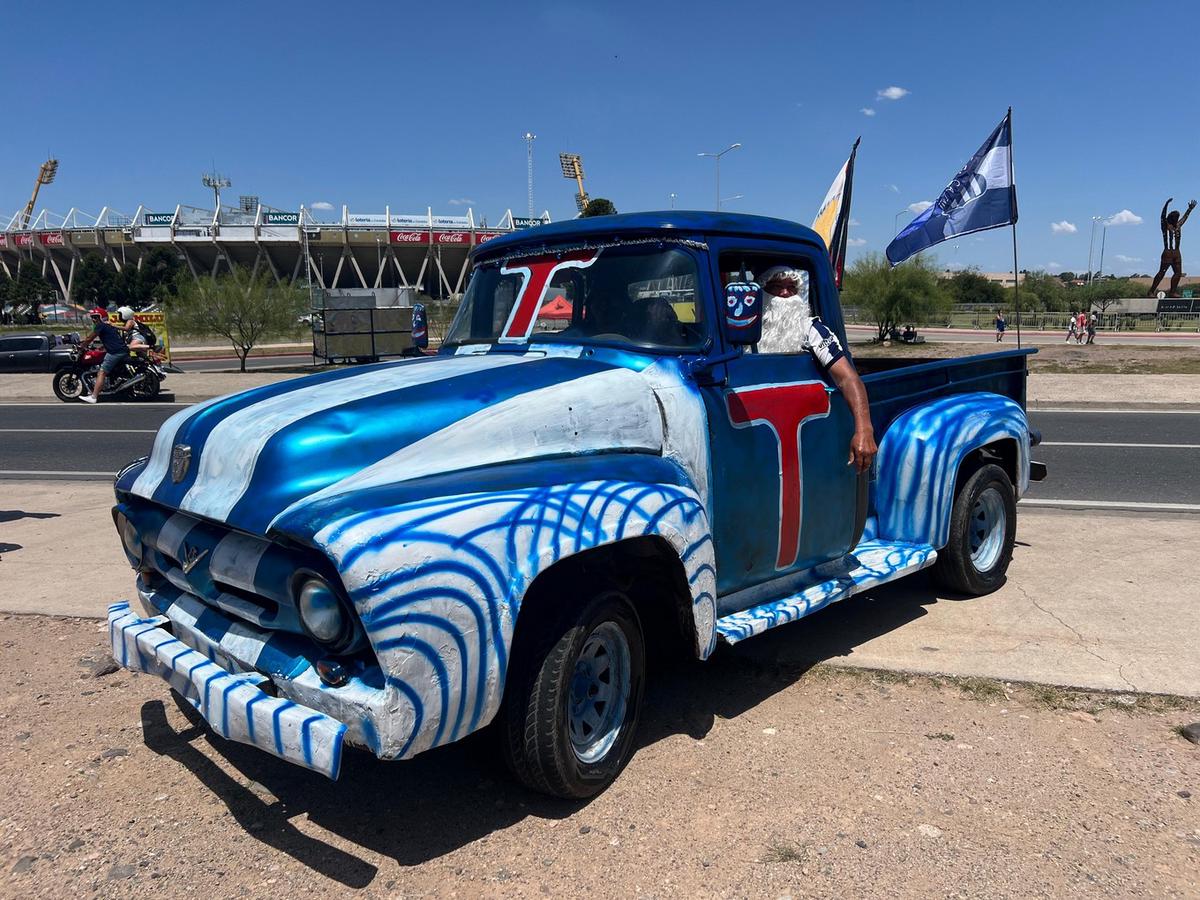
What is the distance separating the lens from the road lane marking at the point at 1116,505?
7.22m

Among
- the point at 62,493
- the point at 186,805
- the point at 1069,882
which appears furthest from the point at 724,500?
the point at 62,493

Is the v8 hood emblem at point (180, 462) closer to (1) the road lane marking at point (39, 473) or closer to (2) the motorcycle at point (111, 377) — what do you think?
(1) the road lane marking at point (39, 473)

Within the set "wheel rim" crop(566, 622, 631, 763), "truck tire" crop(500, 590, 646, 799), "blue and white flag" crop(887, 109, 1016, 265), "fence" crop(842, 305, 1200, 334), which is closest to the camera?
"truck tire" crop(500, 590, 646, 799)

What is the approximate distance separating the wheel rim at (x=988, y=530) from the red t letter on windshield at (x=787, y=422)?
1797 millimetres

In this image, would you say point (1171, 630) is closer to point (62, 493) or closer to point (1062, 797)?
point (1062, 797)

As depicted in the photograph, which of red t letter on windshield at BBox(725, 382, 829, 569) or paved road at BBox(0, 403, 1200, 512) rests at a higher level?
red t letter on windshield at BBox(725, 382, 829, 569)

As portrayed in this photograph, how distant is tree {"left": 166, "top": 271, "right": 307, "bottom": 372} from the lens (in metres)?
24.1

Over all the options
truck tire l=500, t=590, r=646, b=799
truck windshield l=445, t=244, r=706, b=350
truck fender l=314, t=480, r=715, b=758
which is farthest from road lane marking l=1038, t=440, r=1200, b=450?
truck fender l=314, t=480, r=715, b=758

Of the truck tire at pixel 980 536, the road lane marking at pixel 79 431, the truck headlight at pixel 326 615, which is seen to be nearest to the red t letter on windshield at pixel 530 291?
the truck headlight at pixel 326 615

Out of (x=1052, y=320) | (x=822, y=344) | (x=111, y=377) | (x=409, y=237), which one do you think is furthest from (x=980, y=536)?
(x=409, y=237)

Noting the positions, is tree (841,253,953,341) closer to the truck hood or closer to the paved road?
the paved road

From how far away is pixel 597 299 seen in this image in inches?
146

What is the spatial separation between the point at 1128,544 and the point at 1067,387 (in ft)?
36.9

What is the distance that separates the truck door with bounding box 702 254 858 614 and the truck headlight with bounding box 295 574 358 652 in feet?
5.00
